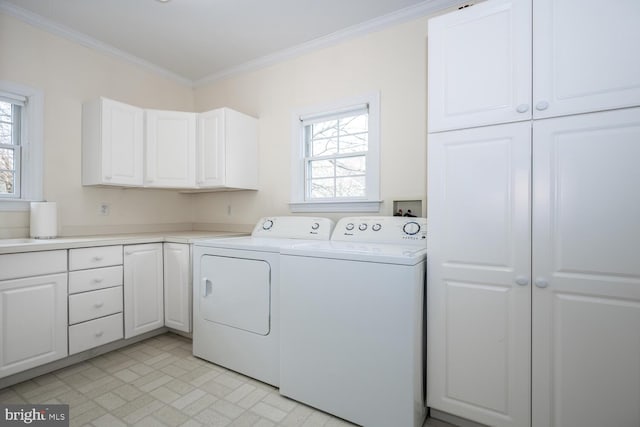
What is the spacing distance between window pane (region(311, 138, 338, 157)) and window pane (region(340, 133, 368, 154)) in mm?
72

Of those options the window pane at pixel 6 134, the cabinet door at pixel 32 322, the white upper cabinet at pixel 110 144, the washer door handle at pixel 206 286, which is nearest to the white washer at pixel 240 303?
the washer door handle at pixel 206 286

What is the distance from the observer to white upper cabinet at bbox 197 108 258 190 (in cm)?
282

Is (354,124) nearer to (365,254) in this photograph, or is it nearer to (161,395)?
(365,254)

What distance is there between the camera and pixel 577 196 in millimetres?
1294

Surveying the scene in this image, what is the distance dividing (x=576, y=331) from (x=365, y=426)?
109 centimetres

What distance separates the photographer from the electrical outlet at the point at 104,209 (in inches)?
110

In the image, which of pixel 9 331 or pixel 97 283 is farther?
pixel 97 283

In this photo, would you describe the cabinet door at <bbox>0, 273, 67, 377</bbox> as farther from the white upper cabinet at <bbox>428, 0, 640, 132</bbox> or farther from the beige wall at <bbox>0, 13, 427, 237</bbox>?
the white upper cabinet at <bbox>428, 0, 640, 132</bbox>

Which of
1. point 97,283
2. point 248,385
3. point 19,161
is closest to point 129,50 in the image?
point 19,161

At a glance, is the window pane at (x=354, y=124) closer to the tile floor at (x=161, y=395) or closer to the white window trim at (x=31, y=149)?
the tile floor at (x=161, y=395)

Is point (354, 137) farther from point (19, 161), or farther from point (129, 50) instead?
point (19, 161)

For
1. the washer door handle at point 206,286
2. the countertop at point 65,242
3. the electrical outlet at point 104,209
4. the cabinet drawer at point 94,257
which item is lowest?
the washer door handle at point 206,286

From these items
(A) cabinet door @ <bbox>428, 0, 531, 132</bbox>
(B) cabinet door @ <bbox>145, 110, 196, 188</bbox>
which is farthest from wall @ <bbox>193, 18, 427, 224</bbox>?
(A) cabinet door @ <bbox>428, 0, 531, 132</bbox>

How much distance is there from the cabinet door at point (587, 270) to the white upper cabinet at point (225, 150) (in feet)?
7.67
